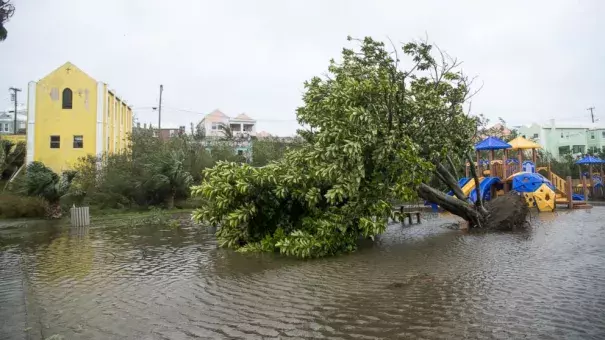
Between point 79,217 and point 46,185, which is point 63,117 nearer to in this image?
point 46,185

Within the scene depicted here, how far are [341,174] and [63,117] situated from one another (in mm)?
30745

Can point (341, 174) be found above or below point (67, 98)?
→ below

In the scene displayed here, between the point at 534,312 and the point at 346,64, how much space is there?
10172 mm

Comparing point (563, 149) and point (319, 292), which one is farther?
point (563, 149)

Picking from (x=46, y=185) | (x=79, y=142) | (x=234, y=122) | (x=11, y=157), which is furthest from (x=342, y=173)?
(x=234, y=122)

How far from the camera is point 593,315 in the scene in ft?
18.4

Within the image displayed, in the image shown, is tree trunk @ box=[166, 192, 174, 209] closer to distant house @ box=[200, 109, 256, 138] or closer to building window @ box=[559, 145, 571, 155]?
distant house @ box=[200, 109, 256, 138]

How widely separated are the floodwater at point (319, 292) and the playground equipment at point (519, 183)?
9524mm

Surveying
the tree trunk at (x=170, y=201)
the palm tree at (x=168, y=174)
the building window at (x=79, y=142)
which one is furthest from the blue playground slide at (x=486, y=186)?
the building window at (x=79, y=142)

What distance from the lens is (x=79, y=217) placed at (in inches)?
779

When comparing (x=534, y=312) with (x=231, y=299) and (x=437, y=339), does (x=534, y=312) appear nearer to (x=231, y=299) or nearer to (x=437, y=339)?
(x=437, y=339)

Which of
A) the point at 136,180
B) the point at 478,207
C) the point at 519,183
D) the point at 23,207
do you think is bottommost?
the point at 23,207

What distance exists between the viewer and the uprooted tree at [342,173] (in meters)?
10.6

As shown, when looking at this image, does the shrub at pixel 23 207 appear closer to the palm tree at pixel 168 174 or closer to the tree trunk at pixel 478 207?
the palm tree at pixel 168 174
